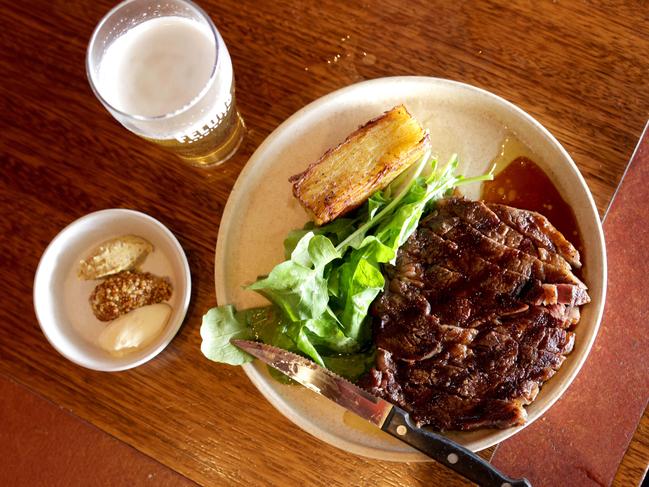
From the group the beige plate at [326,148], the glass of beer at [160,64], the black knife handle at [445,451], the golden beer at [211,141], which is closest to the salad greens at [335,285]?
the beige plate at [326,148]

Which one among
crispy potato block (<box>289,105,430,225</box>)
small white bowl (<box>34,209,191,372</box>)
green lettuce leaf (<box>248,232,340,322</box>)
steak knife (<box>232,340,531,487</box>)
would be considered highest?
crispy potato block (<box>289,105,430,225</box>)

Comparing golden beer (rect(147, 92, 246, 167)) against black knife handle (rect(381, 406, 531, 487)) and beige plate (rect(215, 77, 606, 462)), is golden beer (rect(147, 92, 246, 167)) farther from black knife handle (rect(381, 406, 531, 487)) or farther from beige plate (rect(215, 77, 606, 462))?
black knife handle (rect(381, 406, 531, 487))

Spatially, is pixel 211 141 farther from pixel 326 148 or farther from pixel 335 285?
pixel 335 285

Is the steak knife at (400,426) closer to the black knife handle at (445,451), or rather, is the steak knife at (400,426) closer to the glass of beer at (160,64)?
the black knife handle at (445,451)

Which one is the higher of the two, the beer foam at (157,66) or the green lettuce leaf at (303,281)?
the beer foam at (157,66)

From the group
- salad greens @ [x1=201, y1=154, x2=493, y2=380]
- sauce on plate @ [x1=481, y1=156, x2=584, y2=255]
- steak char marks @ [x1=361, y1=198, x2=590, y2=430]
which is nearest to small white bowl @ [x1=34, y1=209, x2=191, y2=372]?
salad greens @ [x1=201, y1=154, x2=493, y2=380]

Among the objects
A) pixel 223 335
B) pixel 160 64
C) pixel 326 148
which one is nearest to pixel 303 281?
pixel 223 335
